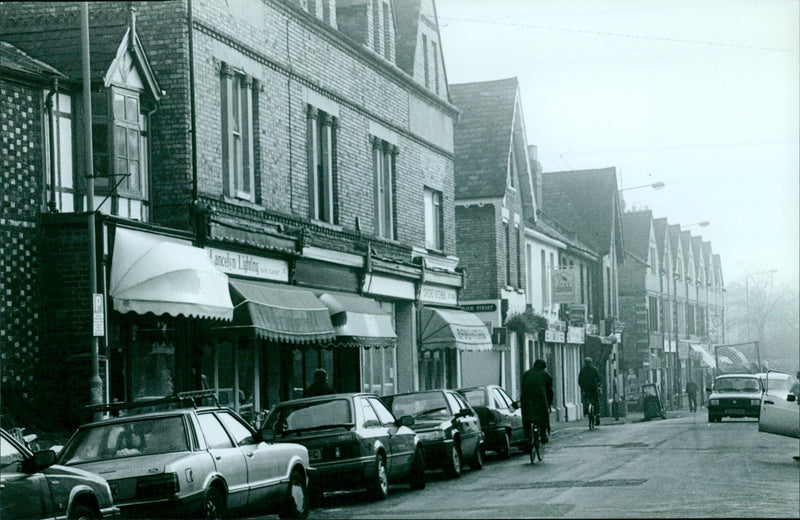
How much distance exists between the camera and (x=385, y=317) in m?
29.7

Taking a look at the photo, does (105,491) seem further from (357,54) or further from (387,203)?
(387,203)

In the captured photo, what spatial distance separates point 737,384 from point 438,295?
1443 centimetres

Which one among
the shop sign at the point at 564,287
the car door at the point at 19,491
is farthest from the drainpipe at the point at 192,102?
the shop sign at the point at 564,287

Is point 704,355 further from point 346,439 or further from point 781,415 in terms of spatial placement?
point 346,439

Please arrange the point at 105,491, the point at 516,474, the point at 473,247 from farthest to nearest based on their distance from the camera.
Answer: the point at 473,247 < the point at 516,474 < the point at 105,491

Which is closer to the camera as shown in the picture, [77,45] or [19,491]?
[19,491]

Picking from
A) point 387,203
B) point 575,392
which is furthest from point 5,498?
point 575,392

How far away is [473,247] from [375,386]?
12.0 m

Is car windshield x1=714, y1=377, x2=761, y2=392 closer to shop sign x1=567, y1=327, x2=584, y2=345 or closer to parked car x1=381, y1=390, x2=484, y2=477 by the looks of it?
shop sign x1=567, y1=327, x2=584, y2=345

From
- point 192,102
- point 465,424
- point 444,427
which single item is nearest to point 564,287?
point 465,424

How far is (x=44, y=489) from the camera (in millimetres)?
11055

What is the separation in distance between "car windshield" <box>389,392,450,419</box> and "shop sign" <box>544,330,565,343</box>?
87.6ft

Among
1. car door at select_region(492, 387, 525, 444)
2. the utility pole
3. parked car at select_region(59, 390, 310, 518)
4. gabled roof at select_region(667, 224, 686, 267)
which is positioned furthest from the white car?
gabled roof at select_region(667, 224, 686, 267)

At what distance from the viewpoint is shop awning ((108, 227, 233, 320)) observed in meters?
19.2
